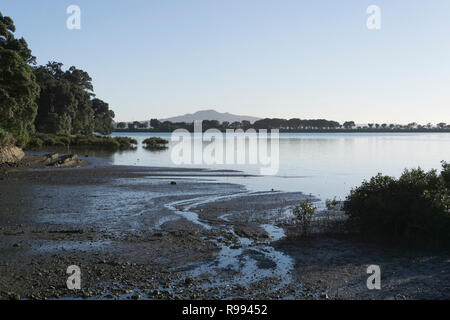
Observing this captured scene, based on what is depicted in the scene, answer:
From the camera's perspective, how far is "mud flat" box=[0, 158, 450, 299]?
9.74m

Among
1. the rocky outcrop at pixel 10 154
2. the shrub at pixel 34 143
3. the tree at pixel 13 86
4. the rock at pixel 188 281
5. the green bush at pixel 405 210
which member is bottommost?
the rock at pixel 188 281

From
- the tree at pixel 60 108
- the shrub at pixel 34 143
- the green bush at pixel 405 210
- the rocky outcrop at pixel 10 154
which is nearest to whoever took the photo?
the green bush at pixel 405 210

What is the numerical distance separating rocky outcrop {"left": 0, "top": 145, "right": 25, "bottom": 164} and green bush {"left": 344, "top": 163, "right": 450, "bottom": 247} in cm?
3396

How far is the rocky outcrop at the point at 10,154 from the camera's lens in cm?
3890

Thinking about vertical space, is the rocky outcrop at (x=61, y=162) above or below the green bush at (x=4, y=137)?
below

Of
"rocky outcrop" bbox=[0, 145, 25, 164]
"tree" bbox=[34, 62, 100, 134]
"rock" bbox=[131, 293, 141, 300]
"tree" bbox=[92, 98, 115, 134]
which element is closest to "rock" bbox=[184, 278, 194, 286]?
"rock" bbox=[131, 293, 141, 300]

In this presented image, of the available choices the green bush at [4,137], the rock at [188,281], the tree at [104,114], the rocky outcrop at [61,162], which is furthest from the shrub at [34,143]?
the rock at [188,281]

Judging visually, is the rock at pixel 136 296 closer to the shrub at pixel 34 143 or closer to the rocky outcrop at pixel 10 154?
the rocky outcrop at pixel 10 154

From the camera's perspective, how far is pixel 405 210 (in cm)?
1421

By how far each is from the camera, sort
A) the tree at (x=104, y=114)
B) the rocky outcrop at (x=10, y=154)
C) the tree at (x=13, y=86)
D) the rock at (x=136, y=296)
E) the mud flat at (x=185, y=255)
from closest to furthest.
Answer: the rock at (x=136, y=296) < the mud flat at (x=185, y=255) < the tree at (x=13, y=86) < the rocky outcrop at (x=10, y=154) < the tree at (x=104, y=114)

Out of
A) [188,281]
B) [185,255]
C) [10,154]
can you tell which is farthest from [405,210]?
[10,154]

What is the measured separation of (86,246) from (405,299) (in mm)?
9138

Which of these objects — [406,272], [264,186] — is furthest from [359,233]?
[264,186]

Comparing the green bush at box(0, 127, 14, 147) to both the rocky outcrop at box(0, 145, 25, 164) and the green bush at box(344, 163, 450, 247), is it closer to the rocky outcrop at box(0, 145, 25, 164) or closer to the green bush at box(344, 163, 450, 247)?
the rocky outcrop at box(0, 145, 25, 164)
